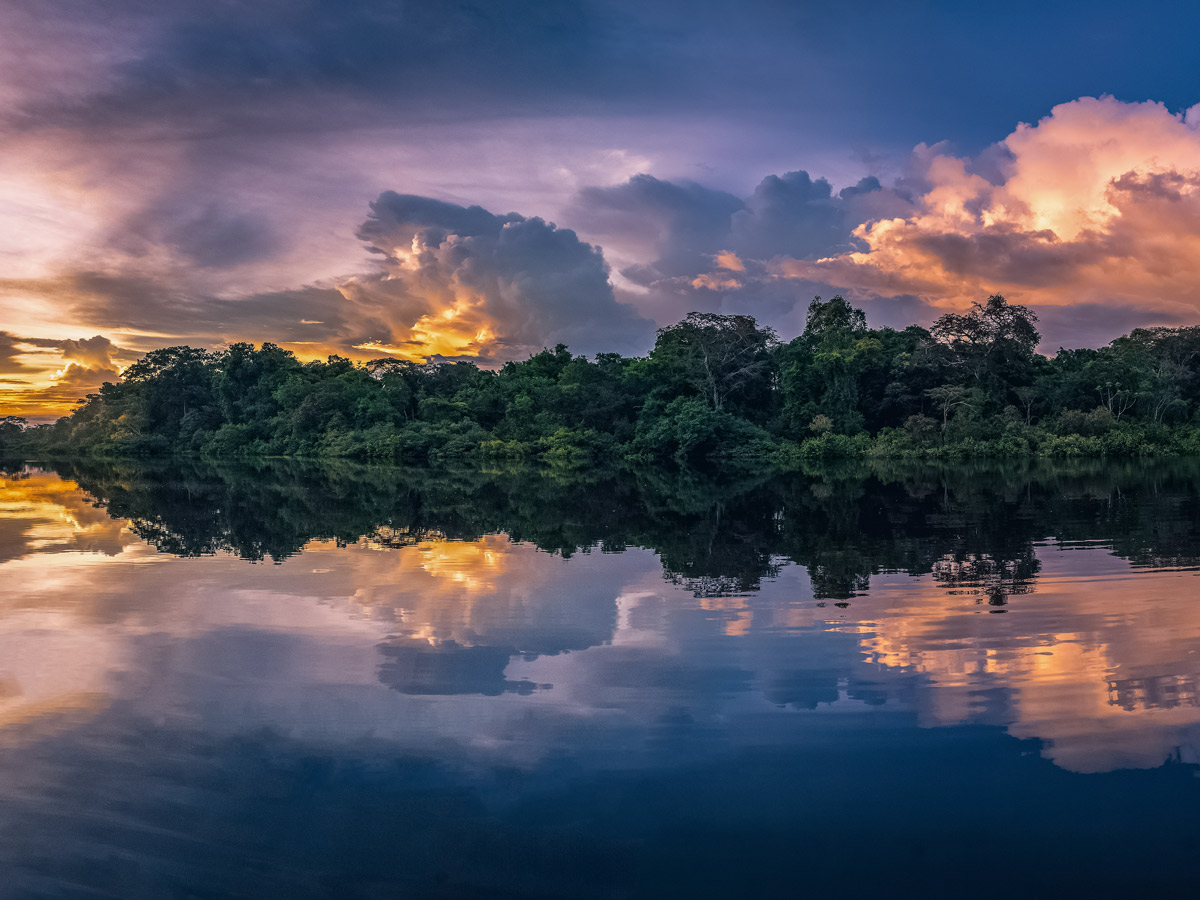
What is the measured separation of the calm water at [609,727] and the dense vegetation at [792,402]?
108 ft

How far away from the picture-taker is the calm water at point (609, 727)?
12.0 ft

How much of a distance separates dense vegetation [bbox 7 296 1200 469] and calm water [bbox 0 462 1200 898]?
32.9m

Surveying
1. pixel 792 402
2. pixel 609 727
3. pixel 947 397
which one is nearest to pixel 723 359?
pixel 792 402

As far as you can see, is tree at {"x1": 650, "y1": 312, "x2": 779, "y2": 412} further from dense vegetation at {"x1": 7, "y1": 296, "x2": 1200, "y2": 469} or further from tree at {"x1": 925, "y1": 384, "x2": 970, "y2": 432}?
tree at {"x1": 925, "y1": 384, "x2": 970, "y2": 432}

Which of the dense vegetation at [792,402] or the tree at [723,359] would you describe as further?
the tree at [723,359]

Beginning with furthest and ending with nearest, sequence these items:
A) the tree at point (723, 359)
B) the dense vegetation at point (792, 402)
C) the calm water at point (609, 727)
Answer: the tree at point (723, 359) < the dense vegetation at point (792, 402) < the calm water at point (609, 727)

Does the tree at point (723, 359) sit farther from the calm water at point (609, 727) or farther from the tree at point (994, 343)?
the calm water at point (609, 727)

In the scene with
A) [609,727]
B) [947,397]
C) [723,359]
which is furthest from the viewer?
[723,359]

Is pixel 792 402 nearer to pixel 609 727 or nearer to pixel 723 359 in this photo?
pixel 723 359

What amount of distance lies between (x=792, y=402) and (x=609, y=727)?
4838 centimetres

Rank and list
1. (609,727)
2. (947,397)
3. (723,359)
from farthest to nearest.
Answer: (723,359) → (947,397) → (609,727)

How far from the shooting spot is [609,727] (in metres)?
5.12

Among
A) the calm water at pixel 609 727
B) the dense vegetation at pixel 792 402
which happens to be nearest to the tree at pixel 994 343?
the dense vegetation at pixel 792 402

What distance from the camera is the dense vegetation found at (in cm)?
4462
